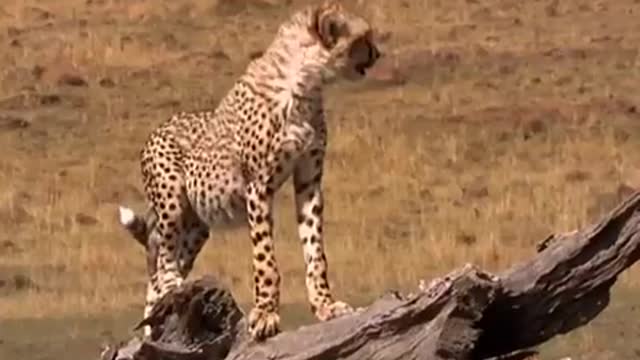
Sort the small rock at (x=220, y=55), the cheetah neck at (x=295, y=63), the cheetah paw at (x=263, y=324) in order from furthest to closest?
the small rock at (x=220, y=55)
the cheetah neck at (x=295, y=63)
the cheetah paw at (x=263, y=324)

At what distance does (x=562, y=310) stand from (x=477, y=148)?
36.9ft

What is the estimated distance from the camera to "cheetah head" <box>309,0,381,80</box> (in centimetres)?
893

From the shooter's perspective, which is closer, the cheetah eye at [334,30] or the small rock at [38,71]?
the cheetah eye at [334,30]

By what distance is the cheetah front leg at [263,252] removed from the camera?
29.1 ft

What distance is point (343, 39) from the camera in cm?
899

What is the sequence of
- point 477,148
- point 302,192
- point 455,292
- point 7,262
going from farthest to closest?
point 477,148
point 7,262
point 302,192
point 455,292

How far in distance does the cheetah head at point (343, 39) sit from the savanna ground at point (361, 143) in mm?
2383

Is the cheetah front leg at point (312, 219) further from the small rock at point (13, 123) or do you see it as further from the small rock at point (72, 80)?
the small rock at point (72, 80)

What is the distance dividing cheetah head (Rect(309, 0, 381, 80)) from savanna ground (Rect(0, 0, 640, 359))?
2383 mm

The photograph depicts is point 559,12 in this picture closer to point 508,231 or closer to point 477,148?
point 477,148

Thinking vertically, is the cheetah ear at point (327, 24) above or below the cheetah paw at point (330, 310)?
above

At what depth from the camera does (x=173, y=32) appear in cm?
2483

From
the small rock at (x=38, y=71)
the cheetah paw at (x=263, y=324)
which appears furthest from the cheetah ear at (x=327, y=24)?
the small rock at (x=38, y=71)

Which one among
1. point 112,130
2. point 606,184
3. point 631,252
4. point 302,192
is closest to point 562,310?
point 631,252
